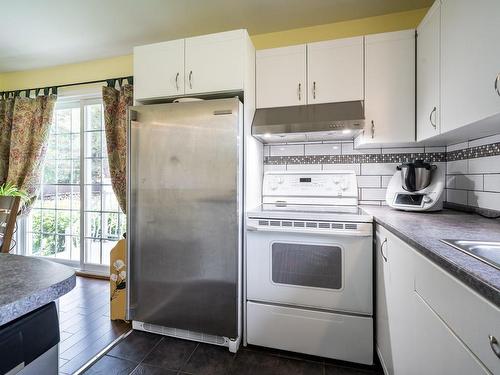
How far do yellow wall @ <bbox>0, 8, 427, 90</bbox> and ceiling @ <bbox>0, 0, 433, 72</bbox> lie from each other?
6cm

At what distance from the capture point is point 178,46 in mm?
1902

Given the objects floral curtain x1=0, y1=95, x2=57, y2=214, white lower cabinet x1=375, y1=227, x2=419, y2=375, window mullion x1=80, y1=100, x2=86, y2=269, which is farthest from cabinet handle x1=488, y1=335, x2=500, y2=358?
floral curtain x1=0, y1=95, x2=57, y2=214

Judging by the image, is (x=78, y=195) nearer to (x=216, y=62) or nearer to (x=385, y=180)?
(x=216, y=62)

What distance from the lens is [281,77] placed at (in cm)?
198

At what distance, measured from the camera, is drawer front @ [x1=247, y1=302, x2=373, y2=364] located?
1557 millimetres

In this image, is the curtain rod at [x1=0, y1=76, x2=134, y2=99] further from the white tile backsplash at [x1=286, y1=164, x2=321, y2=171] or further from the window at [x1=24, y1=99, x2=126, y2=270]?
the white tile backsplash at [x1=286, y1=164, x2=321, y2=171]

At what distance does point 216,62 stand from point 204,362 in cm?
197

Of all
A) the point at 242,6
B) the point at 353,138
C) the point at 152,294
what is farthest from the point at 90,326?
the point at 242,6

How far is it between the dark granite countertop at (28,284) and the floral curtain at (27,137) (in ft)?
9.33

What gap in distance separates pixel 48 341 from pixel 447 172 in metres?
2.42

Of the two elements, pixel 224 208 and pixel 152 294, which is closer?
pixel 224 208

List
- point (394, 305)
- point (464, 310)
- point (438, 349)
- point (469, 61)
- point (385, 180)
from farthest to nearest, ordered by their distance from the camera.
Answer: point (385, 180), point (394, 305), point (469, 61), point (438, 349), point (464, 310)

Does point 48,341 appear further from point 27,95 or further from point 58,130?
point 27,95

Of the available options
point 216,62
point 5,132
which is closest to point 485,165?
point 216,62
